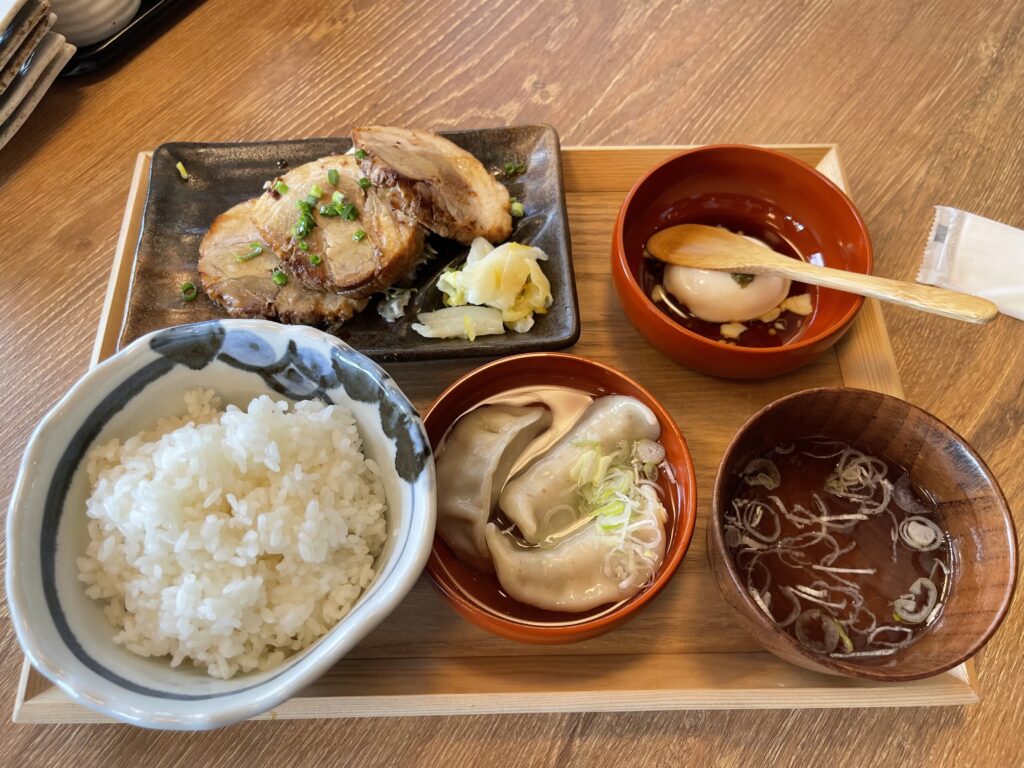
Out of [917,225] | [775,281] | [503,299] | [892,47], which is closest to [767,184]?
[775,281]

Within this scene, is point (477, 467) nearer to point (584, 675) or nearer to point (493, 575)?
point (493, 575)

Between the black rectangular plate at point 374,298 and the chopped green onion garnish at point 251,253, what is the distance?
0.15m

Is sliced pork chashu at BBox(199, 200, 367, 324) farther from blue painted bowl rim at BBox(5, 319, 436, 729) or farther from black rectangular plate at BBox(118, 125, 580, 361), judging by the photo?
blue painted bowl rim at BBox(5, 319, 436, 729)

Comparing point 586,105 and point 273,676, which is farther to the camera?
point 586,105

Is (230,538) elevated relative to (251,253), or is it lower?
lower

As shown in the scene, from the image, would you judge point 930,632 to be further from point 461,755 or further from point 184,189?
point 184,189

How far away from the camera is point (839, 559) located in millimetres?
1512

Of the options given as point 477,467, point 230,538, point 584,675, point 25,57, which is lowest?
point 584,675

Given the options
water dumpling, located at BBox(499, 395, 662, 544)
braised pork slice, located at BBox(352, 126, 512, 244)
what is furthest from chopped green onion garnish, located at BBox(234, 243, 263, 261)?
water dumpling, located at BBox(499, 395, 662, 544)

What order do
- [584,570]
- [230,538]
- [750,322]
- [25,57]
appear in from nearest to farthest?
[230,538] → [584,570] → [750,322] → [25,57]

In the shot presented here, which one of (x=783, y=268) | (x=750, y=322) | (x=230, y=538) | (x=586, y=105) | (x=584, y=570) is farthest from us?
(x=586, y=105)

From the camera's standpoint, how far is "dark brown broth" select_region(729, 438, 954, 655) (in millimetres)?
1439

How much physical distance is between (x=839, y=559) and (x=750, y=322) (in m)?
0.67

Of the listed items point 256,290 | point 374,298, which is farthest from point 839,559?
point 256,290
